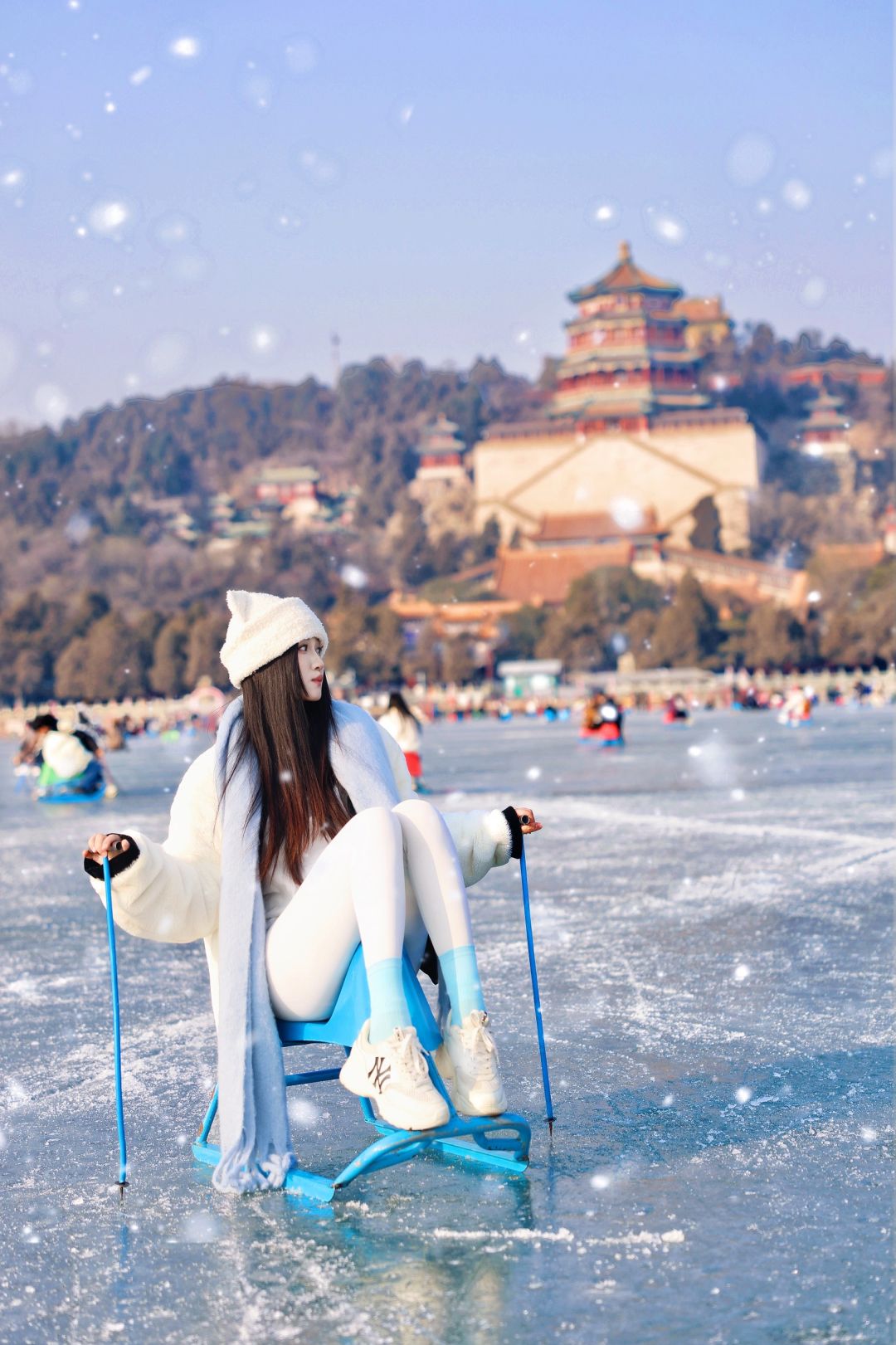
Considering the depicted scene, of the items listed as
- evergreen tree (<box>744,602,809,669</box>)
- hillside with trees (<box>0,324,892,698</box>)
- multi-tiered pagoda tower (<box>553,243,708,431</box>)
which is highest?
multi-tiered pagoda tower (<box>553,243,708,431</box>)

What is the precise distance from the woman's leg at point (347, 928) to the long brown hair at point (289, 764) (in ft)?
0.24

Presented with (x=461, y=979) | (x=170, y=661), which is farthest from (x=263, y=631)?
(x=170, y=661)

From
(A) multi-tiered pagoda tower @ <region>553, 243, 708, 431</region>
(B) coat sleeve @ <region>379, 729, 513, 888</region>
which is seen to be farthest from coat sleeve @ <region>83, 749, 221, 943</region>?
(A) multi-tiered pagoda tower @ <region>553, 243, 708, 431</region>

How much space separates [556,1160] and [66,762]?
9616mm

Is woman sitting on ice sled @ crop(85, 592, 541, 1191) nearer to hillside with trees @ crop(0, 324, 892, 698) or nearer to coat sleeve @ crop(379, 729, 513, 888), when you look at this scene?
coat sleeve @ crop(379, 729, 513, 888)

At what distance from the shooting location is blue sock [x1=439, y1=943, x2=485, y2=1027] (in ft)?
8.38

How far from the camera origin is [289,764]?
107 inches

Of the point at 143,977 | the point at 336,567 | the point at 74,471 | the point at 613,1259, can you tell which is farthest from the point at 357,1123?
the point at 74,471

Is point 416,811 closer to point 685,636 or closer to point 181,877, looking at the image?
point 181,877

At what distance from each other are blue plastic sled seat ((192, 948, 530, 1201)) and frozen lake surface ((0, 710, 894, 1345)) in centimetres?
4

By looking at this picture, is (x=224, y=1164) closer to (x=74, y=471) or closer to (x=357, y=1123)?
Answer: (x=357, y=1123)

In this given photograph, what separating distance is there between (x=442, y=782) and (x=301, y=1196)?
1038 cm

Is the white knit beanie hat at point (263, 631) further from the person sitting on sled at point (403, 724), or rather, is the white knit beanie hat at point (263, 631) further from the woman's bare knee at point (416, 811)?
the person sitting on sled at point (403, 724)

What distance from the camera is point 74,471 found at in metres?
110
